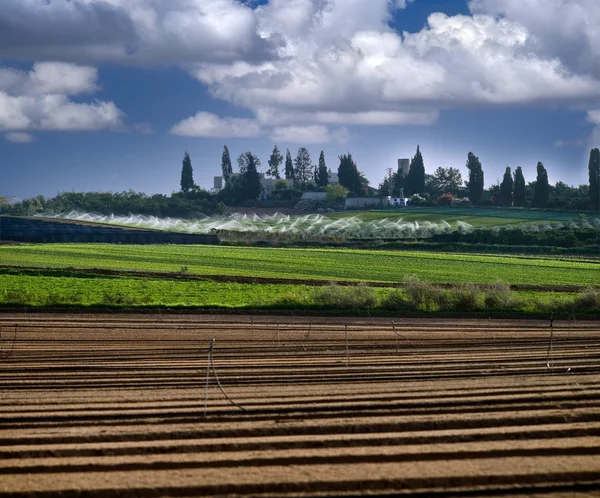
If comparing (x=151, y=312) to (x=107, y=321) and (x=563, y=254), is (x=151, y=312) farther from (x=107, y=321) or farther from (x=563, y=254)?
(x=563, y=254)

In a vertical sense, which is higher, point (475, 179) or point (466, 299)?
point (475, 179)

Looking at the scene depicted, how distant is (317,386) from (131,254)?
1991 inches

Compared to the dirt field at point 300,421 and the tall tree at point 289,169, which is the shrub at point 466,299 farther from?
the tall tree at point 289,169

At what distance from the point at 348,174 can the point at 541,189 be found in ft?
137

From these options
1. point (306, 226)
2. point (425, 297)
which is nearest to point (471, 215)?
point (306, 226)

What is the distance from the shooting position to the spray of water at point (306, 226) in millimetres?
88188

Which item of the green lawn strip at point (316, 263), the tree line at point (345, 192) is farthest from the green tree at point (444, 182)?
the green lawn strip at point (316, 263)

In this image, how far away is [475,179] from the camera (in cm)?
→ 12450

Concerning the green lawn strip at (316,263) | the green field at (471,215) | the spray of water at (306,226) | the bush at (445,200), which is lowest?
the green lawn strip at (316,263)

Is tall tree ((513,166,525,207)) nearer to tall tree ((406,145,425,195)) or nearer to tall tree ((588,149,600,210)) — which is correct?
tall tree ((588,149,600,210))

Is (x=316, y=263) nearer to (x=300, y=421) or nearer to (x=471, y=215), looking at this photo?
(x=300, y=421)

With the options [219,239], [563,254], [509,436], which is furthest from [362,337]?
[219,239]

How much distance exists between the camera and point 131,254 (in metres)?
67.0

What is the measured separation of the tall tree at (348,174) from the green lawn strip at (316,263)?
74352 millimetres
